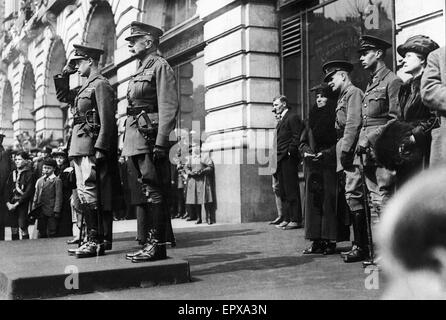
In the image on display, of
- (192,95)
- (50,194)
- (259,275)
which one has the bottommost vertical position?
(259,275)

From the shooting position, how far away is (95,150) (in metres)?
5.42

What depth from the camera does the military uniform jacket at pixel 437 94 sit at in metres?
3.83

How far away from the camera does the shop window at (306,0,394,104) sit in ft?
25.0

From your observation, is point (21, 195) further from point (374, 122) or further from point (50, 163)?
point (374, 122)

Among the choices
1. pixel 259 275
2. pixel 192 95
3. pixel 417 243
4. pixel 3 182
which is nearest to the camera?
pixel 417 243

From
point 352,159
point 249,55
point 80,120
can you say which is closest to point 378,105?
point 352,159

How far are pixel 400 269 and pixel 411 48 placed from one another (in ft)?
8.29

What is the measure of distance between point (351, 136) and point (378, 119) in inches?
12.0

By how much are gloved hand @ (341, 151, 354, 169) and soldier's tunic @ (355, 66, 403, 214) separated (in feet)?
0.22

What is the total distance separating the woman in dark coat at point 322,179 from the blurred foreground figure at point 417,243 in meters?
3.27

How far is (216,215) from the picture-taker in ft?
34.1

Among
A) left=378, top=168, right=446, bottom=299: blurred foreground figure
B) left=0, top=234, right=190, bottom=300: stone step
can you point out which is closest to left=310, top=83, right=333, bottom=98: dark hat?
left=0, top=234, right=190, bottom=300: stone step
